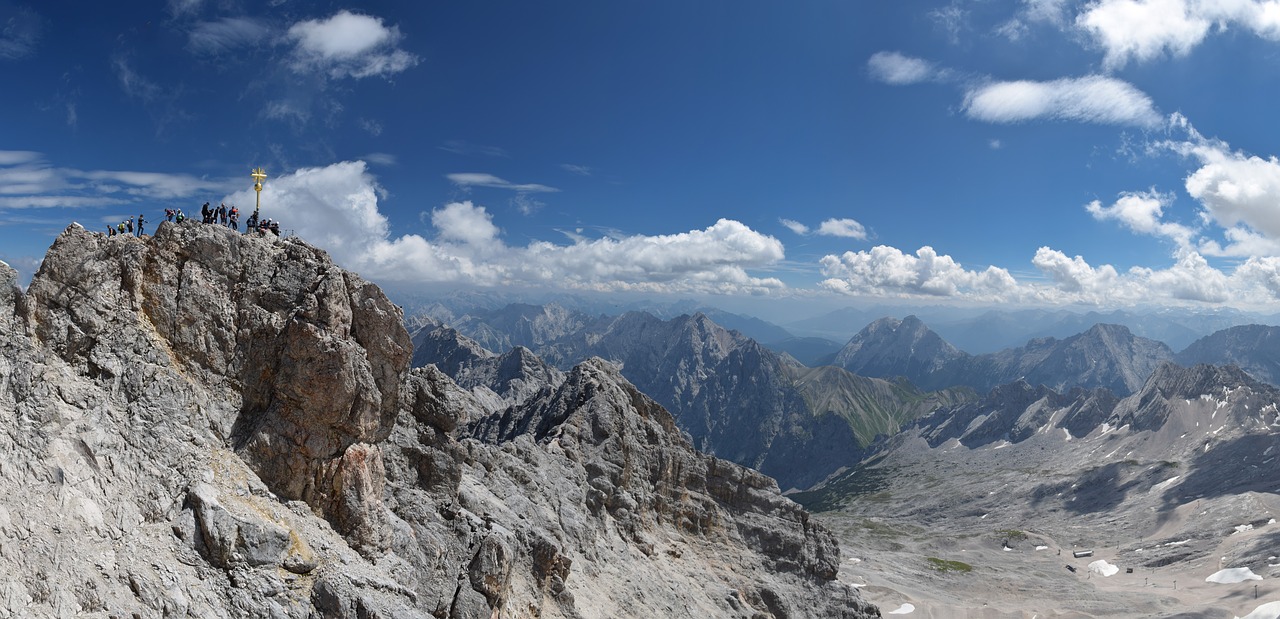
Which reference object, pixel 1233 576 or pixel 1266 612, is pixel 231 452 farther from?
pixel 1233 576

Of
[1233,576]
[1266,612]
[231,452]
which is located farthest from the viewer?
[1233,576]

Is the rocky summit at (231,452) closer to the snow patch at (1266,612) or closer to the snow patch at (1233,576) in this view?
the snow patch at (1266,612)

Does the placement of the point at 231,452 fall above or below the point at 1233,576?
above

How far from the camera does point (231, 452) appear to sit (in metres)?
33.0

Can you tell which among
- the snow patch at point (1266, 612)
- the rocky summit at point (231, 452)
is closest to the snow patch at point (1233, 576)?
the snow patch at point (1266, 612)

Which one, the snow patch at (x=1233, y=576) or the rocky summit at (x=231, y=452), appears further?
the snow patch at (x=1233, y=576)

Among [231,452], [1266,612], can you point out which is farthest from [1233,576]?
[231,452]

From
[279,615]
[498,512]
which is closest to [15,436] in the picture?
[279,615]

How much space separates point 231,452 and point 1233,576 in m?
265

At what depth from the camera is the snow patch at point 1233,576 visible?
189 meters

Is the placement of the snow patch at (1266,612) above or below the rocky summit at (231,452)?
below

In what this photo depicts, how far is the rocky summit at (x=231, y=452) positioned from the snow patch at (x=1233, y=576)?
22900cm

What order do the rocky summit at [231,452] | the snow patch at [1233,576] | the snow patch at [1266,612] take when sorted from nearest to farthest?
the rocky summit at [231,452] → the snow patch at [1266,612] → the snow patch at [1233,576]

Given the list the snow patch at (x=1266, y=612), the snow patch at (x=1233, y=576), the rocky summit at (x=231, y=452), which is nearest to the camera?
the rocky summit at (x=231, y=452)
